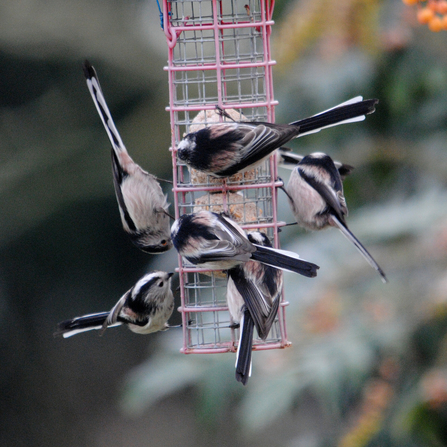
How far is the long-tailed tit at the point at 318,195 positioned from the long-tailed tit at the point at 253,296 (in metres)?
0.45

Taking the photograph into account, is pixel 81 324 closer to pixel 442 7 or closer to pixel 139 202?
pixel 139 202

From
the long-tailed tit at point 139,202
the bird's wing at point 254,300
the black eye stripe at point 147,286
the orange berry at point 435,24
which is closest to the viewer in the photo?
the orange berry at point 435,24

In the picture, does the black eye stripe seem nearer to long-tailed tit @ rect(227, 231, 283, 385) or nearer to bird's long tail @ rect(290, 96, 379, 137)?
long-tailed tit @ rect(227, 231, 283, 385)

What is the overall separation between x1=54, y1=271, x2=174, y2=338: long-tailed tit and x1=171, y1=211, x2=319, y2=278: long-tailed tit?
424 millimetres

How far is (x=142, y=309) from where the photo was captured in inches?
130

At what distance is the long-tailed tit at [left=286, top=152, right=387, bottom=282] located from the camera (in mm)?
3379

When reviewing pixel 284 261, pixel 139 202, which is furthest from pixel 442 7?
pixel 139 202

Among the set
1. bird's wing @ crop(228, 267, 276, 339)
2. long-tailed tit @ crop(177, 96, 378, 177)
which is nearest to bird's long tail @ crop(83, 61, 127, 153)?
long-tailed tit @ crop(177, 96, 378, 177)

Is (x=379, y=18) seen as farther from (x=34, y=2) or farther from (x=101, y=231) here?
(x=101, y=231)

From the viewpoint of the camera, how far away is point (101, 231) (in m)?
7.80

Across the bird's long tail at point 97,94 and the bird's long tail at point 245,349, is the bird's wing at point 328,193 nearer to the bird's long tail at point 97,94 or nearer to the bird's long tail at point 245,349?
the bird's long tail at point 245,349

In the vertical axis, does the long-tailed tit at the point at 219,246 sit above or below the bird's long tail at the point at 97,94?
below

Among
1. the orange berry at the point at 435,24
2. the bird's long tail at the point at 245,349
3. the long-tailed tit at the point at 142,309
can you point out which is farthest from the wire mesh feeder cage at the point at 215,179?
the orange berry at the point at 435,24

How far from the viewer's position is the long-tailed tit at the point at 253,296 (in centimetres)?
286
